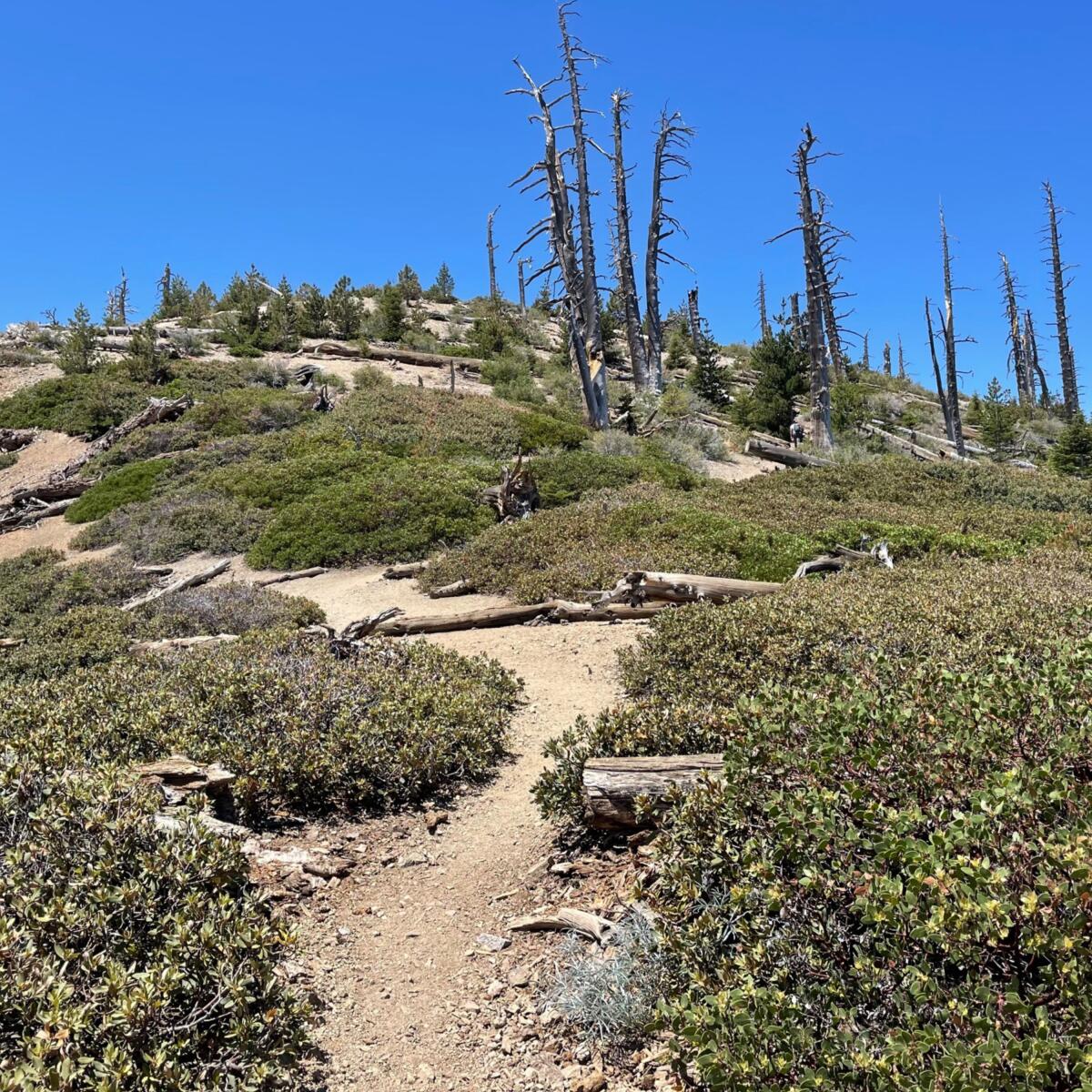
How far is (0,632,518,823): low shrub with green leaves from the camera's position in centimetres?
514

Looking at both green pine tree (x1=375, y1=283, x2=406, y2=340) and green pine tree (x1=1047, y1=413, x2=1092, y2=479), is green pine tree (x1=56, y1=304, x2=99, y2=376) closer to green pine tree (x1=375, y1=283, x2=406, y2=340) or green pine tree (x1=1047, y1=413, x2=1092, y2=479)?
green pine tree (x1=375, y1=283, x2=406, y2=340)

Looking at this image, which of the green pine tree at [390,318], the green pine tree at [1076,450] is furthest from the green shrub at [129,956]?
the green pine tree at [390,318]

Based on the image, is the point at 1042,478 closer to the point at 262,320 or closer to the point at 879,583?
the point at 879,583

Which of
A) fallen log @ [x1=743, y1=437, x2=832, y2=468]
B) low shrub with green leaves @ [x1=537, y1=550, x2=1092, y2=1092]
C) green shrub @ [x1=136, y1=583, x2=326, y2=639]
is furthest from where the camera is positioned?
fallen log @ [x1=743, y1=437, x2=832, y2=468]

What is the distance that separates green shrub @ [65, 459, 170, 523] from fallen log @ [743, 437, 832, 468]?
1699 centimetres

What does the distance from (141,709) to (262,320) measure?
36.2 meters

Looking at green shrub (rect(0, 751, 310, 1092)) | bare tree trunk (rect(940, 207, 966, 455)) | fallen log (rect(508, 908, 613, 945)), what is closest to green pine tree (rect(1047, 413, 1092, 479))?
bare tree trunk (rect(940, 207, 966, 455))

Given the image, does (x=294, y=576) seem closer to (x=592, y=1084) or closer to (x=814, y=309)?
(x=592, y=1084)

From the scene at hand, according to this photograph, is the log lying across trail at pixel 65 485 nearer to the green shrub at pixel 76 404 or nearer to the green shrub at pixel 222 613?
the green shrub at pixel 76 404

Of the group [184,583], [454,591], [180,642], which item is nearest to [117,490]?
[184,583]

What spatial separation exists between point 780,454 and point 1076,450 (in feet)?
31.0

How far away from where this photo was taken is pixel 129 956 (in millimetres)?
3047

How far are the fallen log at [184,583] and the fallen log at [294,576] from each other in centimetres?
90

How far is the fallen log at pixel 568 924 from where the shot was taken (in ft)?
12.5
